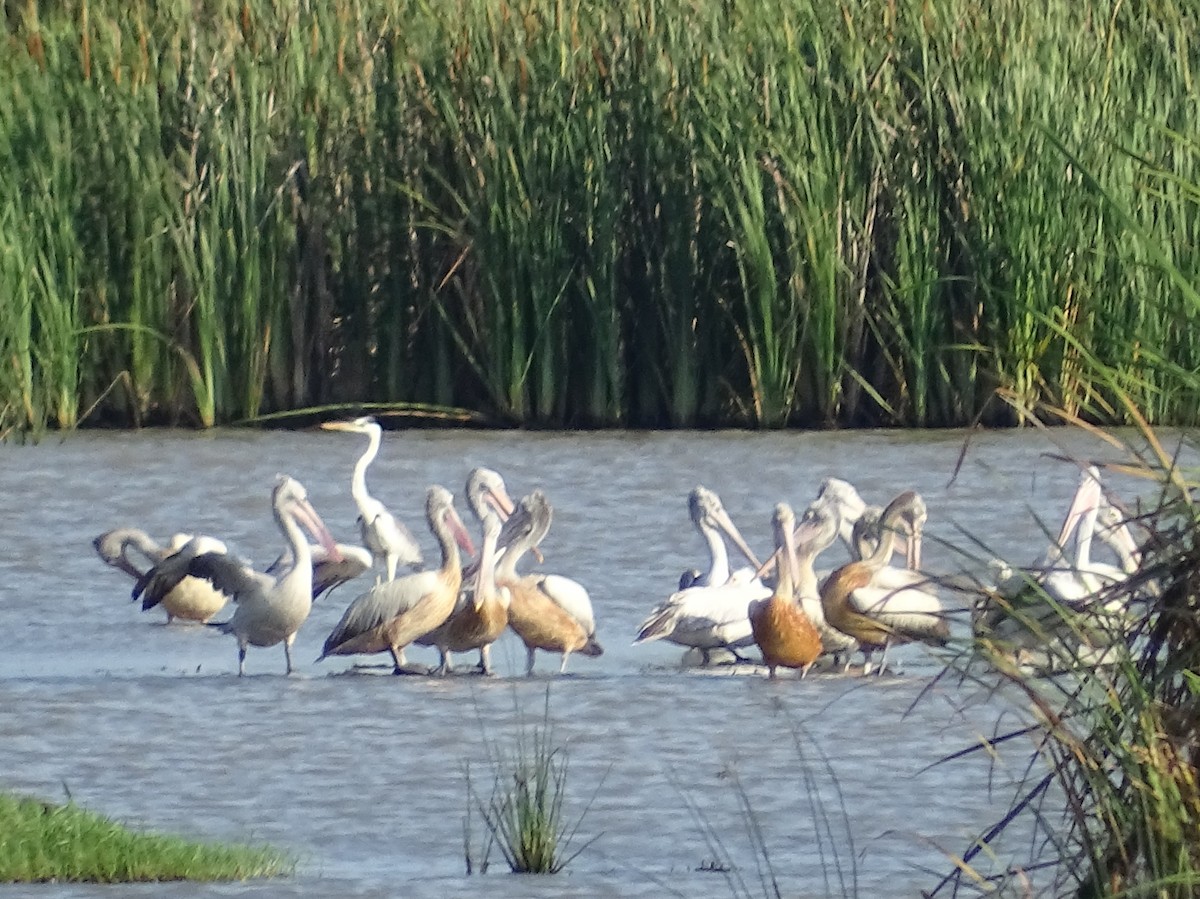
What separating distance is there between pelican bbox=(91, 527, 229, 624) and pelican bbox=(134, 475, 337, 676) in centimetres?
19

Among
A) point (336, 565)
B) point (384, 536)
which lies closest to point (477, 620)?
point (336, 565)

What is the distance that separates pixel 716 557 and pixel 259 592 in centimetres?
146

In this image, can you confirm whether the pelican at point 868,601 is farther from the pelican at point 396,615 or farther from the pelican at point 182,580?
the pelican at point 182,580

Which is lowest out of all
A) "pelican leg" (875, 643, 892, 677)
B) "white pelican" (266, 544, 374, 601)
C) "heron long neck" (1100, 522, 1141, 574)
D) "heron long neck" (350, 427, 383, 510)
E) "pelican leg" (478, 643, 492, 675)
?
"pelican leg" (478, 643, 492, 675)

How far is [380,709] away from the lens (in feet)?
23.0

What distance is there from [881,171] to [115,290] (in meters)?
3.60

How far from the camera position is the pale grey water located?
207 inches

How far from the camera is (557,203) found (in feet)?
40.9

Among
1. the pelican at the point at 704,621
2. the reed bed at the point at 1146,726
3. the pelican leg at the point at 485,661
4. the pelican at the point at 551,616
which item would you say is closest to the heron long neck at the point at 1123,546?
the reed bed at the point at 1146,726

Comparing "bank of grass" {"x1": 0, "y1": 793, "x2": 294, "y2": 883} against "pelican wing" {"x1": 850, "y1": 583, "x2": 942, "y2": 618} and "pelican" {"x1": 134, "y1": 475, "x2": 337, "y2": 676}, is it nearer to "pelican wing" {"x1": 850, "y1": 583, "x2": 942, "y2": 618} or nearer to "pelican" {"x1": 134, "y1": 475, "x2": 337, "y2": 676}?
"pelican" {"x1": 134, "y1": 475, "x2": 337, "y2": 676}

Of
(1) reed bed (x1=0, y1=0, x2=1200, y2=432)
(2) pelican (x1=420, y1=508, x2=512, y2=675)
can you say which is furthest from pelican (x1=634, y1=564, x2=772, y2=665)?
(1) reed bed (x1=0, y1=0, x2=1200, y2=432)

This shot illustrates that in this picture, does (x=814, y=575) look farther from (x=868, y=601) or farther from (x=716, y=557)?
(x=868, y=601)

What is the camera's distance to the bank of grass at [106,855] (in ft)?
16.4

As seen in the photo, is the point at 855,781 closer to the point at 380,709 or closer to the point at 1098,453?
the point at 380,709
